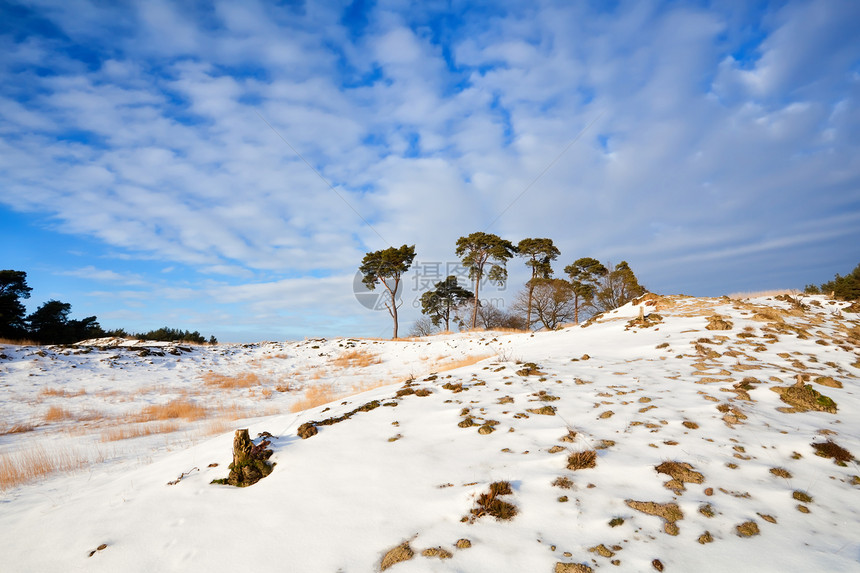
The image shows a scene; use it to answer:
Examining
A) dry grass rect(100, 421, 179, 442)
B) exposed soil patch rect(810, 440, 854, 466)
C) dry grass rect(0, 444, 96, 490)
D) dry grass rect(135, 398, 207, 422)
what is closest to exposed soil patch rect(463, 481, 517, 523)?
exposed soil patch rect(810, 440, 854, 466)

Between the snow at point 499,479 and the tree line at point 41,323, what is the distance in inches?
1019

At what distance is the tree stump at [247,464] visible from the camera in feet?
12.6

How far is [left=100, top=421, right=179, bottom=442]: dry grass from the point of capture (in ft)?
25.1

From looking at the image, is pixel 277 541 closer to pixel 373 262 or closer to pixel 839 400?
pixel 839 400

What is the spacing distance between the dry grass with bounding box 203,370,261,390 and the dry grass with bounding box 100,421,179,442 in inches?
231

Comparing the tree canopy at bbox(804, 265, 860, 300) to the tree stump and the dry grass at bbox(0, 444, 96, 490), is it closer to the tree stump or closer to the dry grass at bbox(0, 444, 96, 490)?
the tree stump

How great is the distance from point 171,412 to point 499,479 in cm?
1063

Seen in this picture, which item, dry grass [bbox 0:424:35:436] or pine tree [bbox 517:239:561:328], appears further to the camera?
pine tree [bbox 517:239:561:328]

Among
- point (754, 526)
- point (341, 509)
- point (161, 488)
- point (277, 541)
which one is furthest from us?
point (161, 488)

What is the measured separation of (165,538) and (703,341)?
34.3 ft

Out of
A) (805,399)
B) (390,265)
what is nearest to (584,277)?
(390,265)

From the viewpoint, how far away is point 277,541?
2898 millimetres

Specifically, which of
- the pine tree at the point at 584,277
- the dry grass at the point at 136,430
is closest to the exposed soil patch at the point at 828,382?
the dry grass at the point at 136,430

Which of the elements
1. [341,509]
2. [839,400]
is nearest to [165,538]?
[341,509]
